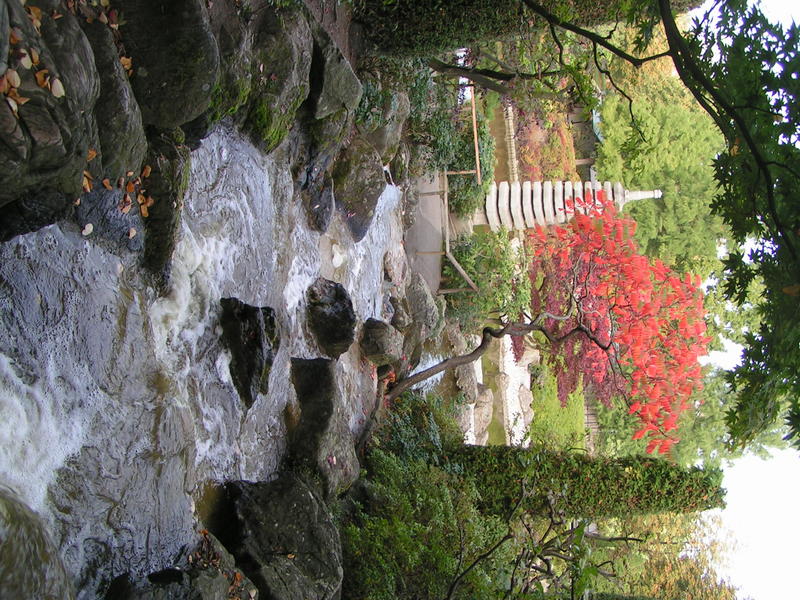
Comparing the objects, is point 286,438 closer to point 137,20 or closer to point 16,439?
point 16,439

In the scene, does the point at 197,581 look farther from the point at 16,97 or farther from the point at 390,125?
the point at 390,125

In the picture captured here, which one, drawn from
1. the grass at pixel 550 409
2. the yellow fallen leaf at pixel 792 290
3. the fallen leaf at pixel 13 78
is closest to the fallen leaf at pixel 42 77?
the fallen leaf at pixel 13 78

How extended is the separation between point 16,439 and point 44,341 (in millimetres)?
564

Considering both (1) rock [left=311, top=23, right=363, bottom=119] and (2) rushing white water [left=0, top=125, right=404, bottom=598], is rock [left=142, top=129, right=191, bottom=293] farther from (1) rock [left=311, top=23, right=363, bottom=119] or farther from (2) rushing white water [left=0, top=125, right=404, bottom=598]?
(1) rock [left=311, top=23, right=363, bottom=119]

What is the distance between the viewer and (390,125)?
939 cm

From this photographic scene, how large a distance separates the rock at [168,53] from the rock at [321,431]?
3325 mm

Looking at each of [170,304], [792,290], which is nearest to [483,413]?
[170,304]

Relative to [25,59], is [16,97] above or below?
below

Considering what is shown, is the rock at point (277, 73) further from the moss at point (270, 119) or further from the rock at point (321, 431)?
the rock at point (321, 431)

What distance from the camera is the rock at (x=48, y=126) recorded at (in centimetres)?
278

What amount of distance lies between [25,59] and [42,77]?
0.10m

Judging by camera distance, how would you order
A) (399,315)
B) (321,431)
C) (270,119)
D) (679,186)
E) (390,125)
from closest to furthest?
(270,119), (321,431), (390,125), (399,315), (679,186)

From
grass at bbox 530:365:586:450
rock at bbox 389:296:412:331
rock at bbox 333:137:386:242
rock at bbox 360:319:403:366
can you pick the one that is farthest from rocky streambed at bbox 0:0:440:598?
grass at bbox 530:365:586:450

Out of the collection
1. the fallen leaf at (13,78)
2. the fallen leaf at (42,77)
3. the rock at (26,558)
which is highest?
the fallen leaf at (42,77)
